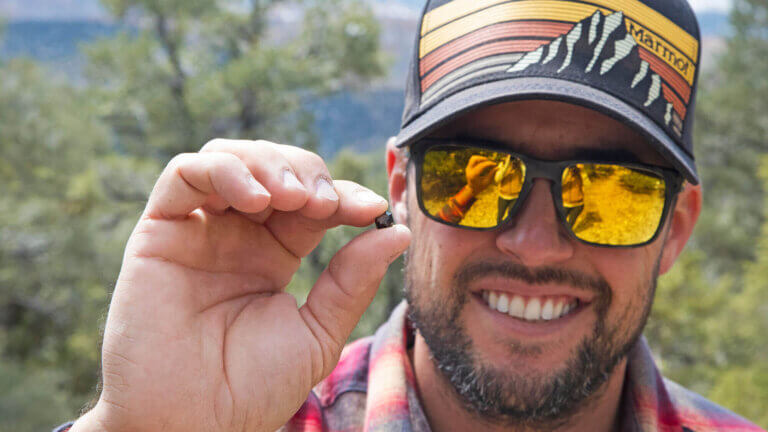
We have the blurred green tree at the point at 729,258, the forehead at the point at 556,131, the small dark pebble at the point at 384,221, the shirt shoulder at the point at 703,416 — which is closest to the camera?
the small dark pebble at the point at 384,221

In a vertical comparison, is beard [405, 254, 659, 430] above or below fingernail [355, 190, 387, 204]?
below

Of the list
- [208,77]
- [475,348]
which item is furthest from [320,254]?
[208,77]

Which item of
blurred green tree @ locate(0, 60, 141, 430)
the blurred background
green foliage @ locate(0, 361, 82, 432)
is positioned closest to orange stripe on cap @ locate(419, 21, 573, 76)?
the blurred background

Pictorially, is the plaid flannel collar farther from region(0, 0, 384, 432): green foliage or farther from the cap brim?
region(0, 0, 384, 432): green foliage

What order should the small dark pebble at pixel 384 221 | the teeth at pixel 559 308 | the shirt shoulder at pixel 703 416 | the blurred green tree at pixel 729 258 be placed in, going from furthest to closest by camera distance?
the blurred green tree at pixel 729 258
the shirt shoulder at pixel 703 416
the teeth at pixel 559 308
the small dark pebble at pixel 384 221

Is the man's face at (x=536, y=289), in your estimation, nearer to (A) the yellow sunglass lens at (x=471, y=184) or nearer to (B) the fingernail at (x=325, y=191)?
(A) the yellow sunglass lens at (x=471, y=184)

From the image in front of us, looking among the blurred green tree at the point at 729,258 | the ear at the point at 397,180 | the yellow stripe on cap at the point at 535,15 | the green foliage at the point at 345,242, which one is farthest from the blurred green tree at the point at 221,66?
the yellow stripe on cap at the point at 535,15

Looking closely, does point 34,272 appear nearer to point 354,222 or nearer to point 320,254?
point 320,254
